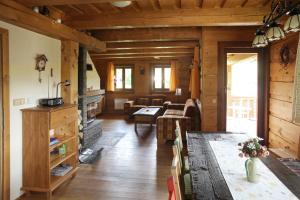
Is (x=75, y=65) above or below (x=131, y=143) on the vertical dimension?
above

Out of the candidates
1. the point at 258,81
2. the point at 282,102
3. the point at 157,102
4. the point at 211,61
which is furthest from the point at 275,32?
the point at 157,102

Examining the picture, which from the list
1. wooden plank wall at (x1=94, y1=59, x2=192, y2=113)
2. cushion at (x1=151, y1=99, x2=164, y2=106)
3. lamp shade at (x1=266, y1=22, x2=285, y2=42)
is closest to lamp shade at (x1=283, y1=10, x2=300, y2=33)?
lamp shade at (x1=266, y1=22, x2=285, y2=42)

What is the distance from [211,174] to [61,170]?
2.38 meters

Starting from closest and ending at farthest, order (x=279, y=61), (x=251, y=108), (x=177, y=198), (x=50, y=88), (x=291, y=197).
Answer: (x=177, y=198), (x=291, y=197), (x=50, y=88), (x=279, y=61), (x=251, y=108)

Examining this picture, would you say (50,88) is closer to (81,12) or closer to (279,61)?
(81,12)

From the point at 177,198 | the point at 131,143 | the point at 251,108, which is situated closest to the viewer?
the point at 177,198

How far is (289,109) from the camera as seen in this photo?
3.58 metres

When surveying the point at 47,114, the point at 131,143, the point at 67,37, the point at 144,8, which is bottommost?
the point at 131,143

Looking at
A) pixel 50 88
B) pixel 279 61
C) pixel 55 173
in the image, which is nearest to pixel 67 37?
pixel 50 88

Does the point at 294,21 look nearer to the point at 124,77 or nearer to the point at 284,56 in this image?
the point at 284,56

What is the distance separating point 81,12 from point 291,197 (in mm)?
3482

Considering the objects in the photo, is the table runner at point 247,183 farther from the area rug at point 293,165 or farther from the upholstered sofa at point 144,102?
the upholstered sofa at point 144,102

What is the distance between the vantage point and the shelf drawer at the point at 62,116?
3106mm

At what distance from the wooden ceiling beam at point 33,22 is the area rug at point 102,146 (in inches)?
81.9
